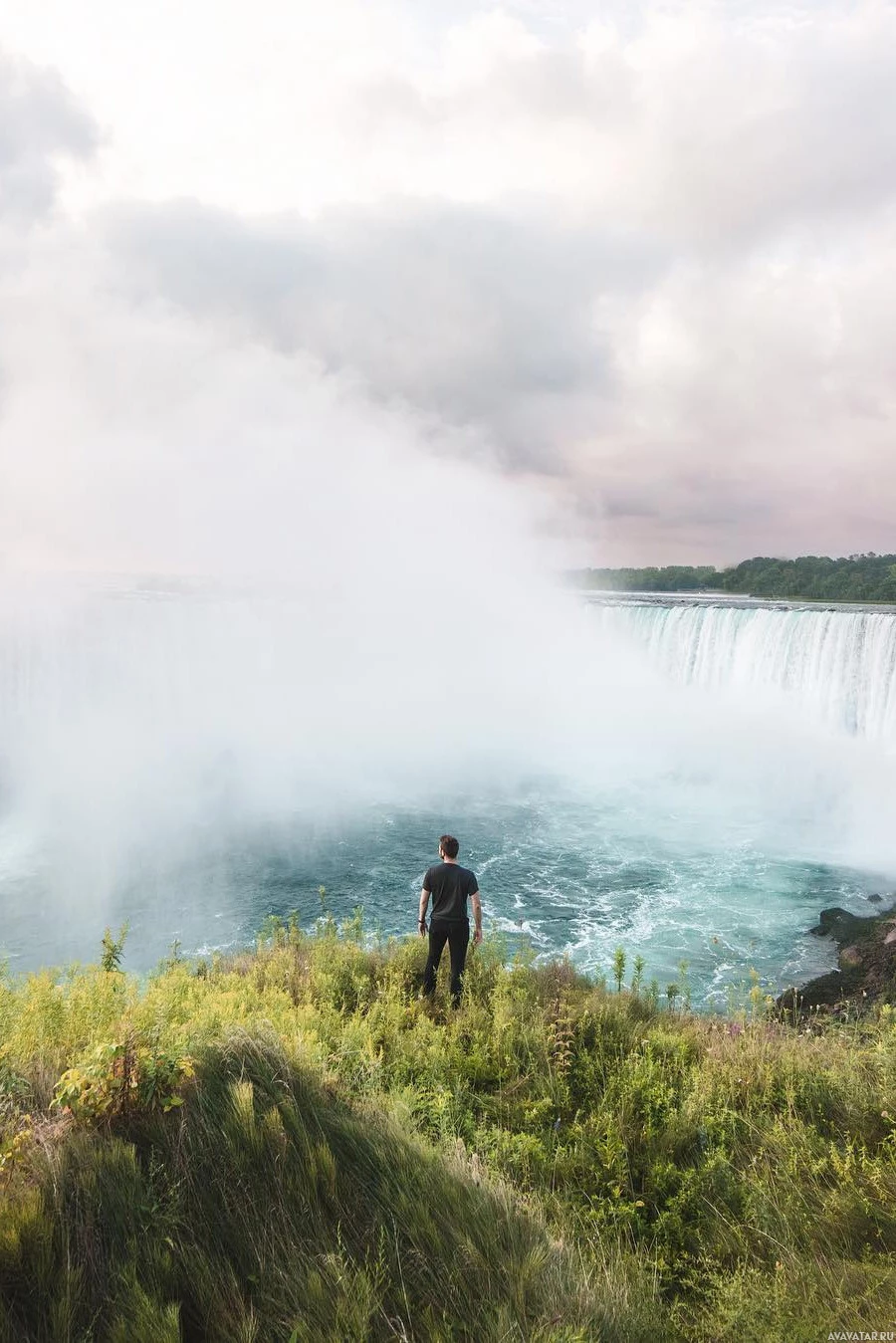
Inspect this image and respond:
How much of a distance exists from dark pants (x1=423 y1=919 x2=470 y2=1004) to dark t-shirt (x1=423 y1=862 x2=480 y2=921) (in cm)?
9

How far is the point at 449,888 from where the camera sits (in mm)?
7492

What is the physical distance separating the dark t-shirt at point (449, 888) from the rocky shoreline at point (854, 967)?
827 centimetres

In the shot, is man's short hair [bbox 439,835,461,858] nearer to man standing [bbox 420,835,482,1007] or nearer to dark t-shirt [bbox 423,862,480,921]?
man standing [bbox 420,835,482,1007]

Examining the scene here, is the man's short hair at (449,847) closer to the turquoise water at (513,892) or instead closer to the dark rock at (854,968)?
the dark rock at (854,968)

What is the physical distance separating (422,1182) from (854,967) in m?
17.0

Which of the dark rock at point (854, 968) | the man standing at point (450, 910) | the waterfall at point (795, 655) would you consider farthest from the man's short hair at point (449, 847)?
the waterfall at point (795, 655)

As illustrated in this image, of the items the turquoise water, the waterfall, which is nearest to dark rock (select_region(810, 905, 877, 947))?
the turquoise water

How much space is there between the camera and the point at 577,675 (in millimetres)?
54688

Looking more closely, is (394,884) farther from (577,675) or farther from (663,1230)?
(577,675)

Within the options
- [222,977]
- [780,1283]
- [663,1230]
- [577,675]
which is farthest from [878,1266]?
[577,675]

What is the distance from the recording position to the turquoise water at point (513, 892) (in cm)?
1817

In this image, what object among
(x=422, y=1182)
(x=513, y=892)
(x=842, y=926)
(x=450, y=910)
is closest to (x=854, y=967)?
(x=842, y=926)

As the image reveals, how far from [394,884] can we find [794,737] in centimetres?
2483

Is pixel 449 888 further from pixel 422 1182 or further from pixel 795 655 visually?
pixel 795 655
